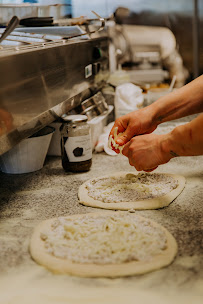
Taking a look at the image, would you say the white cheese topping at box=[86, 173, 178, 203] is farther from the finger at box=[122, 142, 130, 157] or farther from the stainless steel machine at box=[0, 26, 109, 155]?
the stainless steel machine at box=[0, 26, 109, 155]

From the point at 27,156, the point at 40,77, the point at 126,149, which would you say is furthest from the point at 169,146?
the point at 27,156

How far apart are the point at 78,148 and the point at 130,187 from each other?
320mm

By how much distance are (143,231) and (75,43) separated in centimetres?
99

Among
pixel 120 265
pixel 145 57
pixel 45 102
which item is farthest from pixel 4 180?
pixel 145 57

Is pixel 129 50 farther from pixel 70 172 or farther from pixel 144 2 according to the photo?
pixel 70 172

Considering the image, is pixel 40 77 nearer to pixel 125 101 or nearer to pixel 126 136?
pixel 126 136

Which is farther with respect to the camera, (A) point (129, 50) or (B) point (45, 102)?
(A) point (129, 50)

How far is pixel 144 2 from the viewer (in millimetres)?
3627

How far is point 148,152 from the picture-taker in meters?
1.33

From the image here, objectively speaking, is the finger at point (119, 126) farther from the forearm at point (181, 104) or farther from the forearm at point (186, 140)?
the forearm at point (186, 140)

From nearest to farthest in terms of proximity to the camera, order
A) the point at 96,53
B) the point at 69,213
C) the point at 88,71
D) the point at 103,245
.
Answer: the point at 103,245 → the point at 69,213 → the point at 88,71 → the point at 96,53

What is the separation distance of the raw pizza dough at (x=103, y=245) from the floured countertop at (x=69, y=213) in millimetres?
23

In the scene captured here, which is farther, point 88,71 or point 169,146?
point 88,71

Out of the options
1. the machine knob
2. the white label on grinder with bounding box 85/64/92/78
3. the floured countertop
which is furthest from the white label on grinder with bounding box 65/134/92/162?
the machine knob
